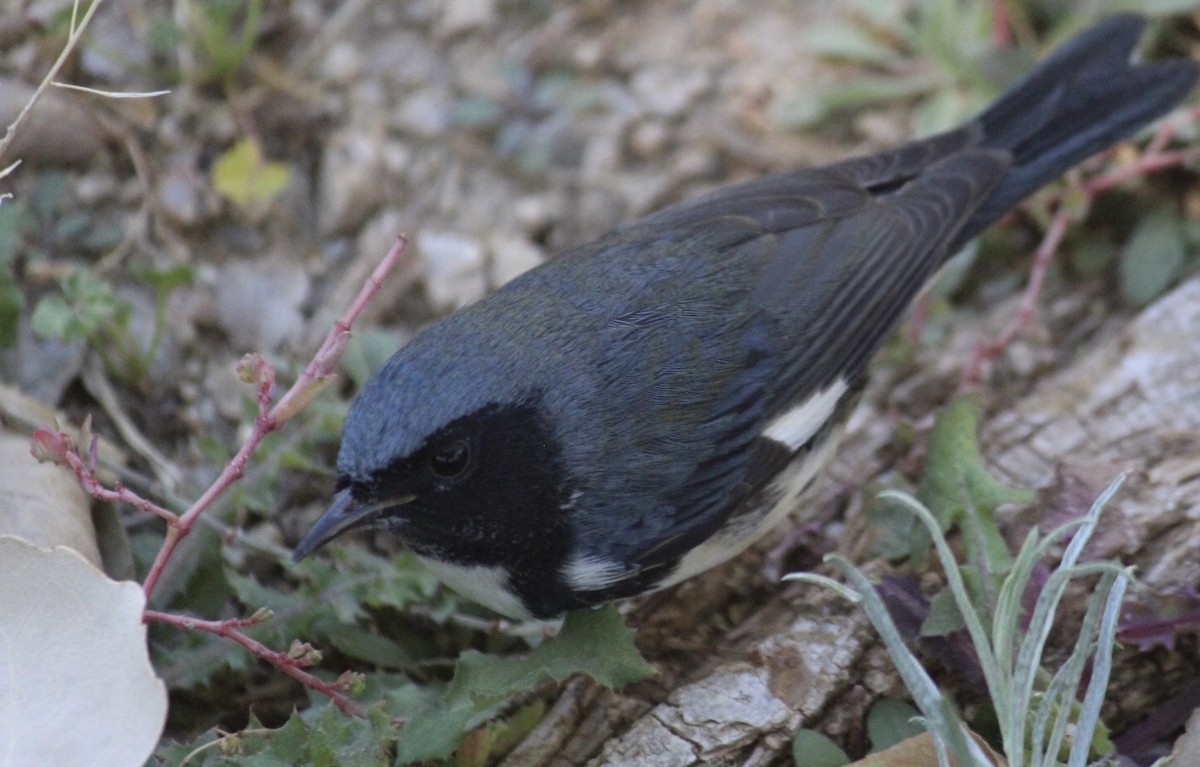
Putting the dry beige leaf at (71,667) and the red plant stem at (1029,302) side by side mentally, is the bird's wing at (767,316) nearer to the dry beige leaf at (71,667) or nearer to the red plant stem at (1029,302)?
the red plant stem at (1029,302)

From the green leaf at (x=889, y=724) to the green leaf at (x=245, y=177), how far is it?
2.62 metres

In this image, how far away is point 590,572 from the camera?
121 inches

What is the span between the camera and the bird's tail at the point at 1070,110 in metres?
4.08

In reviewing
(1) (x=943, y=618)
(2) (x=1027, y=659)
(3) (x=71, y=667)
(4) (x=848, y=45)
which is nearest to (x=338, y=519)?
(3) (x=71, y=667)

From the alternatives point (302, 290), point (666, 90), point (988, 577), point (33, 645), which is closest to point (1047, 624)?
point (988, 577)

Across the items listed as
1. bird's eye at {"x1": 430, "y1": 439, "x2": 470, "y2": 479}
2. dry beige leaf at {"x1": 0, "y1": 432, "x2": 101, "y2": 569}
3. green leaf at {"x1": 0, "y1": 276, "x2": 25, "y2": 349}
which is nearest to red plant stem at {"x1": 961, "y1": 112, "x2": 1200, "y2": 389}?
bird's eye at {"x1": 430, "y1": 439, "x2": 470, "y2": 479}

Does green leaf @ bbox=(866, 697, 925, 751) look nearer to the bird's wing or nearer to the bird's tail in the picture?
the bird's wing

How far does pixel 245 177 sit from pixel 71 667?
2.30m

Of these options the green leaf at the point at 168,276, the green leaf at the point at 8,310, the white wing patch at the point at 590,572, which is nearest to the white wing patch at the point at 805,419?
the white wing patch at the point at 590,572

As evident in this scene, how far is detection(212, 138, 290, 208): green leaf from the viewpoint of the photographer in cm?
441

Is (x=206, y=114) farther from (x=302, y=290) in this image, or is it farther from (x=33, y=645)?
(x=33, y=645)

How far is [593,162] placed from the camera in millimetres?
4922

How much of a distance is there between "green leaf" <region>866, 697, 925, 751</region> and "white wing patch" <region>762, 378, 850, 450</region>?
70 centimetres

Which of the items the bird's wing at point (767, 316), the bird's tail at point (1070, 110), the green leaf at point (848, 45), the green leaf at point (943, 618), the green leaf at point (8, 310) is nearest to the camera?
the green leaf at point (943, 618)
